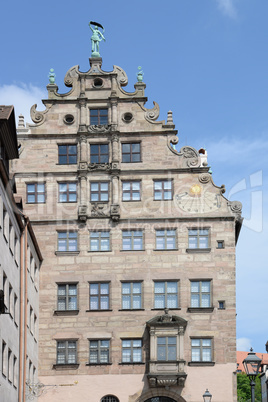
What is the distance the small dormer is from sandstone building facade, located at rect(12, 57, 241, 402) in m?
0.05

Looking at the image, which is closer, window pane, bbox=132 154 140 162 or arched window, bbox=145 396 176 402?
arched window, bbox=145 396 176 402

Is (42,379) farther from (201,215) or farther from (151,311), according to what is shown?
(201,215)

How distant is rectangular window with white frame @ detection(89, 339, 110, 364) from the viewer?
4325cm

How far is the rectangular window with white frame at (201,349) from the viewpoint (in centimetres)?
4303

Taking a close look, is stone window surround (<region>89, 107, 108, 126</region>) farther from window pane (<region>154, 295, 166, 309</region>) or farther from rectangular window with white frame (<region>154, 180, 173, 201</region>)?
window pane (<region>154, 295, 166, 309</region>)

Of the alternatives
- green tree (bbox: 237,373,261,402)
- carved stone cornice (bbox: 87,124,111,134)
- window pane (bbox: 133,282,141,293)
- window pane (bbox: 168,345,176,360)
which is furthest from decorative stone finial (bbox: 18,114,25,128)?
green tree (bbox: 237,373,261,402)

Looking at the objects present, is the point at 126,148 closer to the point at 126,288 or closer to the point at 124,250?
the point at 124,250

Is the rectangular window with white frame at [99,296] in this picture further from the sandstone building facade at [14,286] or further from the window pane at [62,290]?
the sandstone building facade at [14,286]

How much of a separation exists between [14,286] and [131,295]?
10.4m

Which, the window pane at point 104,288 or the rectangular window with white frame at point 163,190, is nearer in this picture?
the window pane at point 104,288

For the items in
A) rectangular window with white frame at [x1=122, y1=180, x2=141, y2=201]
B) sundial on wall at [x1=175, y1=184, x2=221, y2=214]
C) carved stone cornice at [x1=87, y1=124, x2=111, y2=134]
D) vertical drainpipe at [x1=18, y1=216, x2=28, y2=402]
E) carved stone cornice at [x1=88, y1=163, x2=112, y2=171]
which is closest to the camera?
vertical drainpipe at [x1=18, y1=216, x2=28, y2=402]

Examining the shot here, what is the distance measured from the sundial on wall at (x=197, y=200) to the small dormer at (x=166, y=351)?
18.8 feet

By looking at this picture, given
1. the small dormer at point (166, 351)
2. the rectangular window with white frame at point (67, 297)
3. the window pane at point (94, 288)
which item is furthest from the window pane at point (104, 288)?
the small dormer at point (166, 351)

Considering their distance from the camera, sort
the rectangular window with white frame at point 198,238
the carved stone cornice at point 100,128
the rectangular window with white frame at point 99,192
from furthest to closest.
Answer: the carved stone cornice at point 100,128, the rectangular window with white frame at point 99,192, the rectangular window with white frame at point 198,238
